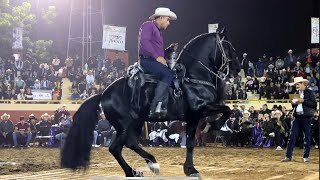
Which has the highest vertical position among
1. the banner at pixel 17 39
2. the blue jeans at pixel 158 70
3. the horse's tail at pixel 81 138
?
the banner at pixel 17 39

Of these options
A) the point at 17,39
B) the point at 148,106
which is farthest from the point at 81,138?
the point at 17,39

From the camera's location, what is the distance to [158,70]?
24.8 feet

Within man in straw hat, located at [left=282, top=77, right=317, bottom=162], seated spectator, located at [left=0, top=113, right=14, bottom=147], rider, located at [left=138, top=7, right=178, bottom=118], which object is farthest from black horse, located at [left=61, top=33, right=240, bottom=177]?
seated spectator, located at [left=0, top=113, right=14, bottom=147]

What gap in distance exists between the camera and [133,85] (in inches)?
302

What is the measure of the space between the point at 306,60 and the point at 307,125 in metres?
16.5

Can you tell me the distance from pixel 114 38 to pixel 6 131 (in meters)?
12.2

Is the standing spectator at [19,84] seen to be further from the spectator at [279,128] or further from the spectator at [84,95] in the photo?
the spectator at [279,128]

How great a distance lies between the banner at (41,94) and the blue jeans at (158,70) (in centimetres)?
1708

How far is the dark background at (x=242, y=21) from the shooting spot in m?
32.6

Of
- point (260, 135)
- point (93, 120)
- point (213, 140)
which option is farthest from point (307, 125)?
point (213, 140)

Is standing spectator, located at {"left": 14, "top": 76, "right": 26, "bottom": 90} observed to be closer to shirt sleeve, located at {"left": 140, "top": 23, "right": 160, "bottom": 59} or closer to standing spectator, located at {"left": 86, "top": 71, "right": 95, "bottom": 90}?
standing spectator, located at {"left": 86, "top": 71, "right": 95, "bottom": 90}

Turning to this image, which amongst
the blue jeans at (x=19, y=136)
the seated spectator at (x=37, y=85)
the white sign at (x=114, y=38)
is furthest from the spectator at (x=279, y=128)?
the white sign at (x=114, y=38)

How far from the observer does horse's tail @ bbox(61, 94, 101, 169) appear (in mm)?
7496

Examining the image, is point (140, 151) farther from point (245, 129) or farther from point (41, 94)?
point (41, 94)
